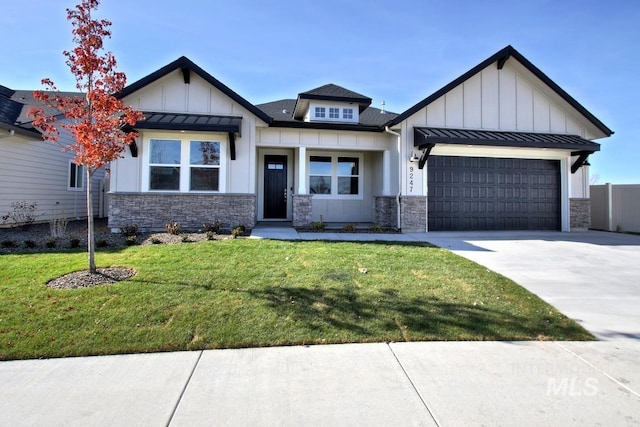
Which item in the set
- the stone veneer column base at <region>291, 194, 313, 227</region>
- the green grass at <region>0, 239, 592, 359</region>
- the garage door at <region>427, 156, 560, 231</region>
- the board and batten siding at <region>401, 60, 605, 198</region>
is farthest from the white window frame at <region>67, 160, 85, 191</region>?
the garage door at <region>427, 156, 560, 231</region>

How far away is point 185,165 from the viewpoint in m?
11.0

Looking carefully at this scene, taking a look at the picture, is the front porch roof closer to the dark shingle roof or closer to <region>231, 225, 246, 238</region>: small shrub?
<region>231, 225, 246, 238</region>: small shrub

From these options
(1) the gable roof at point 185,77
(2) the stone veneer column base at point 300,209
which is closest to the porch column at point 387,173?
(2) the stone veneer column base at point 300,209

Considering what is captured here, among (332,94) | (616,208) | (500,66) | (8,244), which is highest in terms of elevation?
(500,66)

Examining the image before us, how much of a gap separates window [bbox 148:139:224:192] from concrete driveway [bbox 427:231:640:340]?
272 inches

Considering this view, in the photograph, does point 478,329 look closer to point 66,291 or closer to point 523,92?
point 66,291

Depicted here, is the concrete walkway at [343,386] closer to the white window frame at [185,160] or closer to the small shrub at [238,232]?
the small shrub at [238,232]

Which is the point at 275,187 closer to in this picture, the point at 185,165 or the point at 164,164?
the point at 185,165

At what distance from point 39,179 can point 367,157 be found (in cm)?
1243

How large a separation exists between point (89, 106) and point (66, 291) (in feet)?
9.62

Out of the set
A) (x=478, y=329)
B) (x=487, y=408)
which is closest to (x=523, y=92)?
(x=478, y=329)

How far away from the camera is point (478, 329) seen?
422 centimetres

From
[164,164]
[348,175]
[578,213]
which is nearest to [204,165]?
[164,164]

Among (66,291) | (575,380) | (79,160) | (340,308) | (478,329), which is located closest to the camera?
(575,380)
